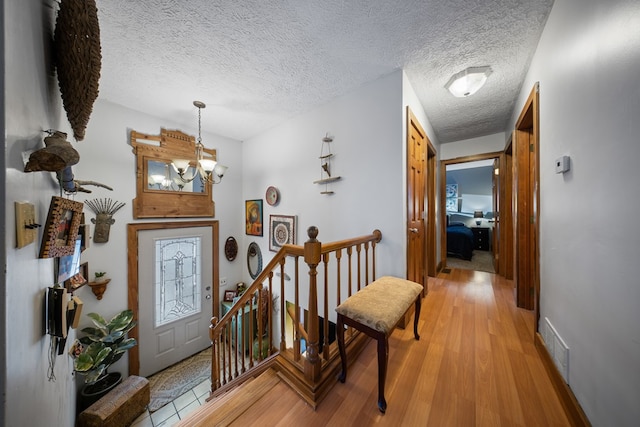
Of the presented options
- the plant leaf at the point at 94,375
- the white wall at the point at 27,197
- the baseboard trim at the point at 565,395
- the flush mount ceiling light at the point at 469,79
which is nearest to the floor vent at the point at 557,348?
the baseboard trim at the point at 565,395

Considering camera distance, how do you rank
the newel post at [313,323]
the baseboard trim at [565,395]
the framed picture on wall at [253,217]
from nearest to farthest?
the baseboard trim at [565,395] → the newel post at [313,323] → the framed picture on wall at [253,217]

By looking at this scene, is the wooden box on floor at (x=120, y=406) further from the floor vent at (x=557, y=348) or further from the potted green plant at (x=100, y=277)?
the floor vent at (x=557, y=348)

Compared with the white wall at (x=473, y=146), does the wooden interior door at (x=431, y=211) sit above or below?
below

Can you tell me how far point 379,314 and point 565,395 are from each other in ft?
3.41

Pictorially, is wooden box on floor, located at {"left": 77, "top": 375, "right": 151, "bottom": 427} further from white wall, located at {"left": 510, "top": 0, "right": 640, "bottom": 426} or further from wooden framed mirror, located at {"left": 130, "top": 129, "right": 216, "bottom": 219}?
white wall, located at {"left": 510, "top": 0, "right": 640, "bottom": 426}

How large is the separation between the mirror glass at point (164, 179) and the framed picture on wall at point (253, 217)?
0.88 m

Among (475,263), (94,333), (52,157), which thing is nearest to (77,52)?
(52,157)

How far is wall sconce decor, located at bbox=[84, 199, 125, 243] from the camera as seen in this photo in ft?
8.07

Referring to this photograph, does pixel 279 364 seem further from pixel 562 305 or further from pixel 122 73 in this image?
pixel 122 73

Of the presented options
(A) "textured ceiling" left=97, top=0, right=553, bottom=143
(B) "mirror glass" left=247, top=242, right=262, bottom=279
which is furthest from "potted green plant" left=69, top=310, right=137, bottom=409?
(A) "textured ceiling" left=97, top=0, right=553, bottom=143

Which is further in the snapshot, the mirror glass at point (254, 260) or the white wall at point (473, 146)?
the mirror glass at point (254, 260)

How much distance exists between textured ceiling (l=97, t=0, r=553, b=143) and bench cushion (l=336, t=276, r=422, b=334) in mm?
1876

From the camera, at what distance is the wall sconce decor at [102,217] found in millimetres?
2461

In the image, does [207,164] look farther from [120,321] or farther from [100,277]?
[120,321]
